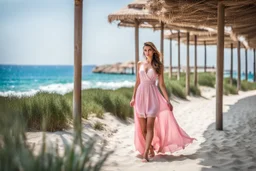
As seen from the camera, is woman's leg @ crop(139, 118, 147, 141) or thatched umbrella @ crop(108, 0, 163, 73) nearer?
woman's leg @ crop(139, 118, 147, 141)

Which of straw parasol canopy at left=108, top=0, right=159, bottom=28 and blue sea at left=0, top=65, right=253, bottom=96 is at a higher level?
straw parasol canopy at left=108, top=0, right=159, bottom=28

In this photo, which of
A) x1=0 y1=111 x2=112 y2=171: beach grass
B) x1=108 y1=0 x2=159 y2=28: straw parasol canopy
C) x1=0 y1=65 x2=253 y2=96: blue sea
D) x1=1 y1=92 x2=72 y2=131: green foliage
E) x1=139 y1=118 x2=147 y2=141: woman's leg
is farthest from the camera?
x1=0 y1=65 x2=253 y2=96: blue sea

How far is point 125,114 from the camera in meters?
8.66

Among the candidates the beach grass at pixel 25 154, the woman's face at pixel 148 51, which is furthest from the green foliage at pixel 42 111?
→ the beach grass at pixel 25 154

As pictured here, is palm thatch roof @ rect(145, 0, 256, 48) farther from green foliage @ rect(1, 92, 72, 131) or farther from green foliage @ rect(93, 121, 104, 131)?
green foliage @ rect(1, 92, 72, 131)

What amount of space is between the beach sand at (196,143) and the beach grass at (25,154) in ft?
0.52

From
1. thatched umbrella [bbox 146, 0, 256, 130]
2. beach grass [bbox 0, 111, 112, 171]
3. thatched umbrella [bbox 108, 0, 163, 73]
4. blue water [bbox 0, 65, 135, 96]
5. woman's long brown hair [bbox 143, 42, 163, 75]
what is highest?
thatched umbrella [bbox 108, 0, 163, 73]

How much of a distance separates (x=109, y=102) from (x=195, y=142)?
3164 millimetres

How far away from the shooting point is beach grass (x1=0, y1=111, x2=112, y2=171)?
2.17 m

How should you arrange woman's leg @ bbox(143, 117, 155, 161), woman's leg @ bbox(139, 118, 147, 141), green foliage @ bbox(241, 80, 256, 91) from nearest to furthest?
1. woman's leg @ bbox(143, 117, 155, 161)
2. woman's leg @ bbox(139, 118, 147, 141)
3. green foliage @ bbox(241, 80, 256, 91)

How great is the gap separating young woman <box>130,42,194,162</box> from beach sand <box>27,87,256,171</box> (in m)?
0.18

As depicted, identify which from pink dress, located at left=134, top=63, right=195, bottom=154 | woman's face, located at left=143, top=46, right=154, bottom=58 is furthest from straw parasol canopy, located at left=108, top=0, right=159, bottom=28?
pink dress, located at left=134, top=63, right=195, bottom=154

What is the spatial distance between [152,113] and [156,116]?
187 mm

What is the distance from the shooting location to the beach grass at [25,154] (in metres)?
2.17
